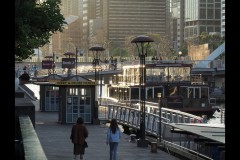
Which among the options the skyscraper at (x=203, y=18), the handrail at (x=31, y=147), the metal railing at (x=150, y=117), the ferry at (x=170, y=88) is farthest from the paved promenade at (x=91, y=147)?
the skyscraper at (x=203, y=18)

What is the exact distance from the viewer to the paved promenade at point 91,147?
1991cm

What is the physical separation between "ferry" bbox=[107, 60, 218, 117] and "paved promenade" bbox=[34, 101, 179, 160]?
19.3 meters

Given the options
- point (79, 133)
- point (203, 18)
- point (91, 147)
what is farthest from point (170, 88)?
point (203, 18)

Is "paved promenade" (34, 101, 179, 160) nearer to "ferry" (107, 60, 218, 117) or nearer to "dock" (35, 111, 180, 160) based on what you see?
"dock" (35, 111, 180, 160)

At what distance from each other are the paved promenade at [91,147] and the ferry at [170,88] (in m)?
19.3

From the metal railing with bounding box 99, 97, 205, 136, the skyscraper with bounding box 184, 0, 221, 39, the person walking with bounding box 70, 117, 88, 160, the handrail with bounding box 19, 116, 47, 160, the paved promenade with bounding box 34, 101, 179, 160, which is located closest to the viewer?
the handrail with bounding box 19, 116, 47, 160

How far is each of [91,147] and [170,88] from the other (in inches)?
1149

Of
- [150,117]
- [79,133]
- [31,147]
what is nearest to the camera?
[31,147]

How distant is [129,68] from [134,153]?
33.3 meters

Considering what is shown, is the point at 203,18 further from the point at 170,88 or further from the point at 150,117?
the point at 150,117

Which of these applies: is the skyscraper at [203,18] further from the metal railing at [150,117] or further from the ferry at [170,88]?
the metal railing at [150,117]

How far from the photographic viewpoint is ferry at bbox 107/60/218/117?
49.8m

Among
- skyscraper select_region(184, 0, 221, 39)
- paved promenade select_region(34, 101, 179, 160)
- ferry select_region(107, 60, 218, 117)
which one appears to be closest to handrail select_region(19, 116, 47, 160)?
paved promenade select_region(34, 101, 179, 160)

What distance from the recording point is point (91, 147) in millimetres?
22688
